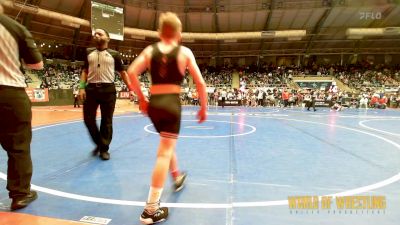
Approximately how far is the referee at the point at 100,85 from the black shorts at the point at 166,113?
2.04 metres

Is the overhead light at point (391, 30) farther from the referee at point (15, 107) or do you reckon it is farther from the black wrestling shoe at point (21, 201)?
the black wrestling shoe at point (21, 201)

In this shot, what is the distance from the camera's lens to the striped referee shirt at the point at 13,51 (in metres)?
2.54

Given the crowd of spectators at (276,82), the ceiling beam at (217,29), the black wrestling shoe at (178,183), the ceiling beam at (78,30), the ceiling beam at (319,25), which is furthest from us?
the ceiling beam at (217,29)

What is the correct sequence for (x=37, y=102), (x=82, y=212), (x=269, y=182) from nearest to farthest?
1. (x=82, y=212)
2. (x=269, y=182)
3. (x=37, y=102)

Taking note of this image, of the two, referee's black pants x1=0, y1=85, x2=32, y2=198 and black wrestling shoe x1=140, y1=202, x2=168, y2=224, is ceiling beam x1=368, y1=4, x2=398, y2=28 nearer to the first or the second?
black wrestling shoe x1=140, y1=202, x2=168, y2=224

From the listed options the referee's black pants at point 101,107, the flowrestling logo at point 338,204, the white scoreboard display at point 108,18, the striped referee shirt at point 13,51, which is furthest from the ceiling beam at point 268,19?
the striped referee shirt at point 13,51

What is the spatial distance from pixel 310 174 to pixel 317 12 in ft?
93.1

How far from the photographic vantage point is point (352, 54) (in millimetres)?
35406

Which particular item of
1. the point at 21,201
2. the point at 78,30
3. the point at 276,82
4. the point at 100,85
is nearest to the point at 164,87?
the point at 21,201

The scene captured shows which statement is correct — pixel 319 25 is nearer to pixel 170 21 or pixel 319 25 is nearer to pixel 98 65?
pixel 98 65

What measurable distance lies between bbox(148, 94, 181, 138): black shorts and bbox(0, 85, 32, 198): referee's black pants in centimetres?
127

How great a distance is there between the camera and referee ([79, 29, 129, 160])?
4.30 metres

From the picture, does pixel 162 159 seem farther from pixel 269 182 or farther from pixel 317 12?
pixel 317 12

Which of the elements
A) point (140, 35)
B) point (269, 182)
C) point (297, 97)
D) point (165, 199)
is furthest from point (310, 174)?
point (140, 35)
